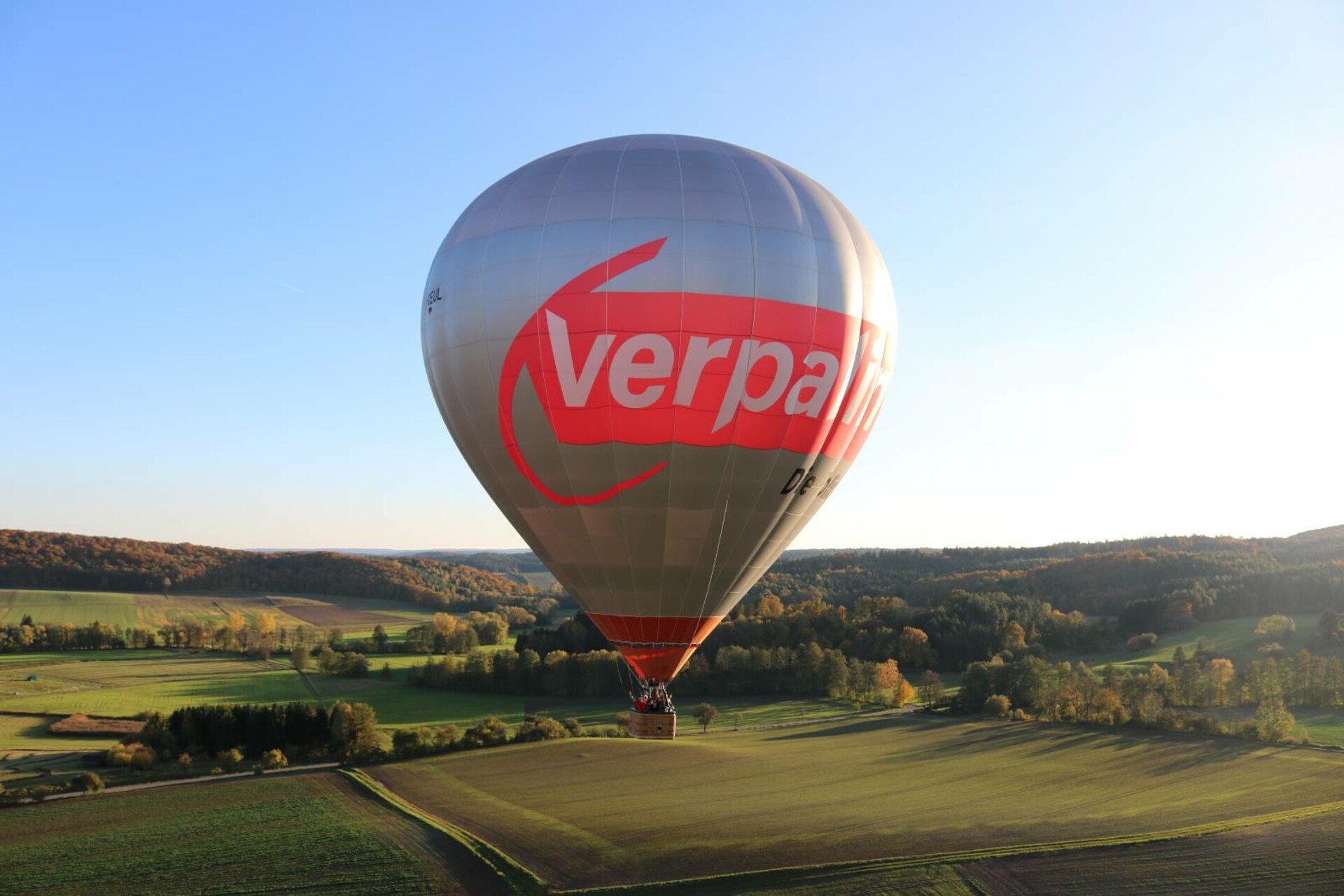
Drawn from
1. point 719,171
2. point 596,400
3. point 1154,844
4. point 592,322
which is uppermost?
point 719,171

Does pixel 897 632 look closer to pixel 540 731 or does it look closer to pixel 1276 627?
pixel 1276 627

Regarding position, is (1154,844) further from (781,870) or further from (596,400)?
(596,400)

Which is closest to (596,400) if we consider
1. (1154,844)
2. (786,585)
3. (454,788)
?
(1154,844)

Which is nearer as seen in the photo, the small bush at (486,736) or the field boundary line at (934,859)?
the field boundary line at (934,859)

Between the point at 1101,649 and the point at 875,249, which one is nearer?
the point at 875,249

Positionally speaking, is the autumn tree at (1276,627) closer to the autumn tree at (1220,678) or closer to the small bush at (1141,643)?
the small bush at (1141,643)

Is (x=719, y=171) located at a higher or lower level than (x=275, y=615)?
higher

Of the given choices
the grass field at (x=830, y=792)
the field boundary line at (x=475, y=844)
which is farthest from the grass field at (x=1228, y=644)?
the field boundary line at (x=475, y=844)
